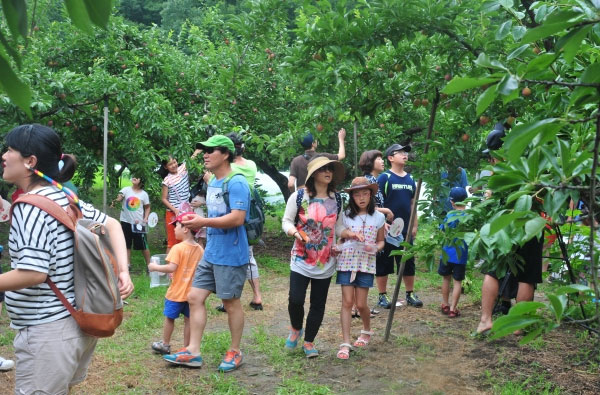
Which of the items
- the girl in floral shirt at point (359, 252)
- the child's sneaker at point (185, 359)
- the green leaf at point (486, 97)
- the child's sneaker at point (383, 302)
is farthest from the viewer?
the child's sneaker at point (383, 302)

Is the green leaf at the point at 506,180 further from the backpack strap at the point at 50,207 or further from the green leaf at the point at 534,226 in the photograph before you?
the backpack strap at the point at 50,207

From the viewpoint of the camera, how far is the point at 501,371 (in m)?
4.96

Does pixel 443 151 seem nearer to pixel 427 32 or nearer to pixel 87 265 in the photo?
pixel 427 32

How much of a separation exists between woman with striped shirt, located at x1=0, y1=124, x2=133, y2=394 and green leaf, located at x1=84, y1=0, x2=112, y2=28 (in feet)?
5.96

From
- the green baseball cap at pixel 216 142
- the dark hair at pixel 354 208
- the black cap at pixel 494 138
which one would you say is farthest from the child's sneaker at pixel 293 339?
the black cap at pixel 494 138

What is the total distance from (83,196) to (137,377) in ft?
21.1

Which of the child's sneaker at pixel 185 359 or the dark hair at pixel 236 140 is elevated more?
the dark hair at pixel 236 140

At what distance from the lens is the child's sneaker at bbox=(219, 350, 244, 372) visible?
5.16 metres

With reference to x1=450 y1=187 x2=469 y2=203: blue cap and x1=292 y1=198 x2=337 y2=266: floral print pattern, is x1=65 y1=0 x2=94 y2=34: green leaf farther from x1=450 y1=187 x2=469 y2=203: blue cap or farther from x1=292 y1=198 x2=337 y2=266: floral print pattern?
x1=450 y1=187 x2=469 y2=203: blue cap

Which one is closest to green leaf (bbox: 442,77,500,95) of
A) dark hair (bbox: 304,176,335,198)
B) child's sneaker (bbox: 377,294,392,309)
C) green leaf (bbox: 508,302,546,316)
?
green leaf (bbox: 508,302,546,316)

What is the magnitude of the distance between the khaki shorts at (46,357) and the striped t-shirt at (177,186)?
586 centimetres

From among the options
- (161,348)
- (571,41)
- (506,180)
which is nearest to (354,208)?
(161,348)

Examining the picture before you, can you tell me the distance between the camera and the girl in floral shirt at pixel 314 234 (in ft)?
17.4

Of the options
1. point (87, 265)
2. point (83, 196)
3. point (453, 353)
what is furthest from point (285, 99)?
point (87, 265)
